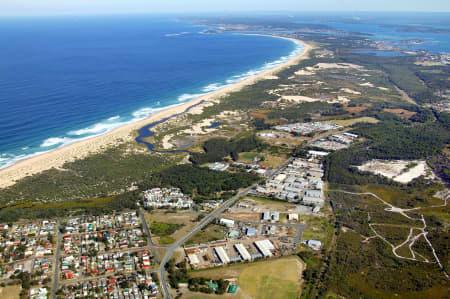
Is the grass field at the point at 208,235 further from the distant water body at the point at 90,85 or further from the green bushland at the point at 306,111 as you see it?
the green bushland at the point at 306,111

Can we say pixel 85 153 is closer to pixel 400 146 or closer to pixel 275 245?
pixel 275 245

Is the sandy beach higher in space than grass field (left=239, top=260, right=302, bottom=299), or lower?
higher

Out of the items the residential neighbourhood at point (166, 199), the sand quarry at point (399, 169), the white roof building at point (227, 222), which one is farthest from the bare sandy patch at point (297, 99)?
the white roof building at point (227, 222)

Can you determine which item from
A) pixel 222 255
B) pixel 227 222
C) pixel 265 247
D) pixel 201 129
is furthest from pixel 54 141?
pixel 265 247

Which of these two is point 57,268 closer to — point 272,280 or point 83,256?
point 83,256

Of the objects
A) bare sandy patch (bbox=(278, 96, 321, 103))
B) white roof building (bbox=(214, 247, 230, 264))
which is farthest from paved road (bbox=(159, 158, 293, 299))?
bare sandy patch (bbox=(278, 96, 321, 103))

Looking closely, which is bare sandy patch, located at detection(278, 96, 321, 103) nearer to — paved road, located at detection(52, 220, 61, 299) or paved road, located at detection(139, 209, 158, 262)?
paved road, located at detection(139, 209, 158, 262)
